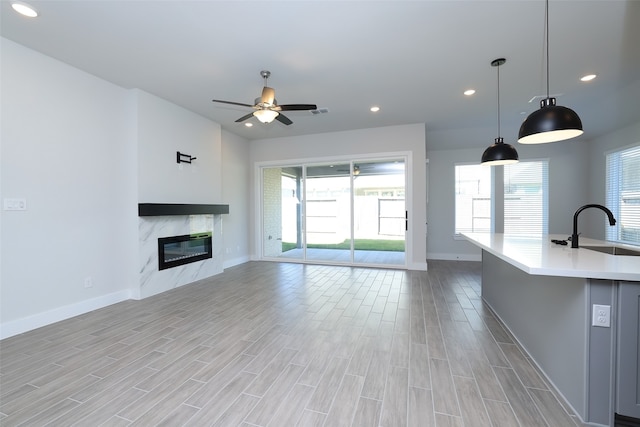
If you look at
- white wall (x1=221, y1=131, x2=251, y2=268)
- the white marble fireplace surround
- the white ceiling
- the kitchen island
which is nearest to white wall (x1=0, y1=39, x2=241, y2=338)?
the white marble fireplace surround

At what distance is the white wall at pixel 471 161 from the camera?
20.0ft

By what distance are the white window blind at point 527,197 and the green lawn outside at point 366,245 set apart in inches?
116

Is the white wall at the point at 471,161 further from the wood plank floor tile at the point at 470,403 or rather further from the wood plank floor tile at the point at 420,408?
the wood plank floor tile at the point at 420,408

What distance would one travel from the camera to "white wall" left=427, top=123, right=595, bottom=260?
6109 mm

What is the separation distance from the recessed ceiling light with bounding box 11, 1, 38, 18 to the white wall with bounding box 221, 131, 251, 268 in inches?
135

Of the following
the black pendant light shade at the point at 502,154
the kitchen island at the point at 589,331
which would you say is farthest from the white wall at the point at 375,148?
the kitchen island at the point at 589,331

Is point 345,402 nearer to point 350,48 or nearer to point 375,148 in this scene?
point 350,48

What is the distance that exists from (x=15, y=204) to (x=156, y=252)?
1.60 meters

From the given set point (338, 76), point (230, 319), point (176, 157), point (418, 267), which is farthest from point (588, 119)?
point (176, 157)

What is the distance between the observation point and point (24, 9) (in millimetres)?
2279

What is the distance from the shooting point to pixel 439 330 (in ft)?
9.14

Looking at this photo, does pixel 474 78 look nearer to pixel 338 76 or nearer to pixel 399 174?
pixel 338 76

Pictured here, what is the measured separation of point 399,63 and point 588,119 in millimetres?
4251

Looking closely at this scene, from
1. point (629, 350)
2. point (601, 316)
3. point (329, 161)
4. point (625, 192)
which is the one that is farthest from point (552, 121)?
point (625, 192)
